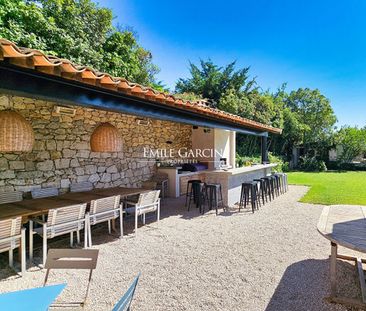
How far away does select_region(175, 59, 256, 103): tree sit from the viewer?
19844mm

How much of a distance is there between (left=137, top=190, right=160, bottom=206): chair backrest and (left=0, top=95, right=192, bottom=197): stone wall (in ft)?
8.00

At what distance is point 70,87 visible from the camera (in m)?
3.75

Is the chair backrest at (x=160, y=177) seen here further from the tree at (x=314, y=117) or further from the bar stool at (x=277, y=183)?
the tree at (x=314, y=117)

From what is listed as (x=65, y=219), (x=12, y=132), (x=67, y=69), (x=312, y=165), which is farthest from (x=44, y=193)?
(x=312, y=165)

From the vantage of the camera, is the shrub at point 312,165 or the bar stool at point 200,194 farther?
the shrub at point 312,165

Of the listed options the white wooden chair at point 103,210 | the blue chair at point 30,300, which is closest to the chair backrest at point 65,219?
the white wooden chair at point 103,210

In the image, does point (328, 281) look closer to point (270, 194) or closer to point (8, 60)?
point (8, 60)

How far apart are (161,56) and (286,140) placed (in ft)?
41.8

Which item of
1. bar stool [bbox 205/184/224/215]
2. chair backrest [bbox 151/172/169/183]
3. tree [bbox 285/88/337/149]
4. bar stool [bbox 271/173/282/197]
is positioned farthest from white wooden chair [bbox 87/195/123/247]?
tree [bbox 285/88/337/149]

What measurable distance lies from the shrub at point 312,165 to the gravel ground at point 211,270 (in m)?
17.0

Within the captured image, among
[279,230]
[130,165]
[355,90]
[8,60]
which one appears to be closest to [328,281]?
[279,230]

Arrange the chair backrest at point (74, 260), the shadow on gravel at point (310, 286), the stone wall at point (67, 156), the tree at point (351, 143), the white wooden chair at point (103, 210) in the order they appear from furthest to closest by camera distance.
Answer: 1. the tree at point (351, 143)
2. the stone wall at point (67, 156)
3. the white wooden chair at point (103, 210)
4. the shadow on gravel at point (310, 286)
5. the chair backrest at point (74, 260)

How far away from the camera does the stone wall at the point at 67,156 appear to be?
557cm

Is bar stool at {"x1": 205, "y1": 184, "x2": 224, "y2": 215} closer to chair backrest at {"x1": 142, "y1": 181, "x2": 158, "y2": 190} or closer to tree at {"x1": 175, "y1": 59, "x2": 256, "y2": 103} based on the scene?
chair backrest at {"x1": 142, "y1": 181, "x2": 158, "y2": 190}
